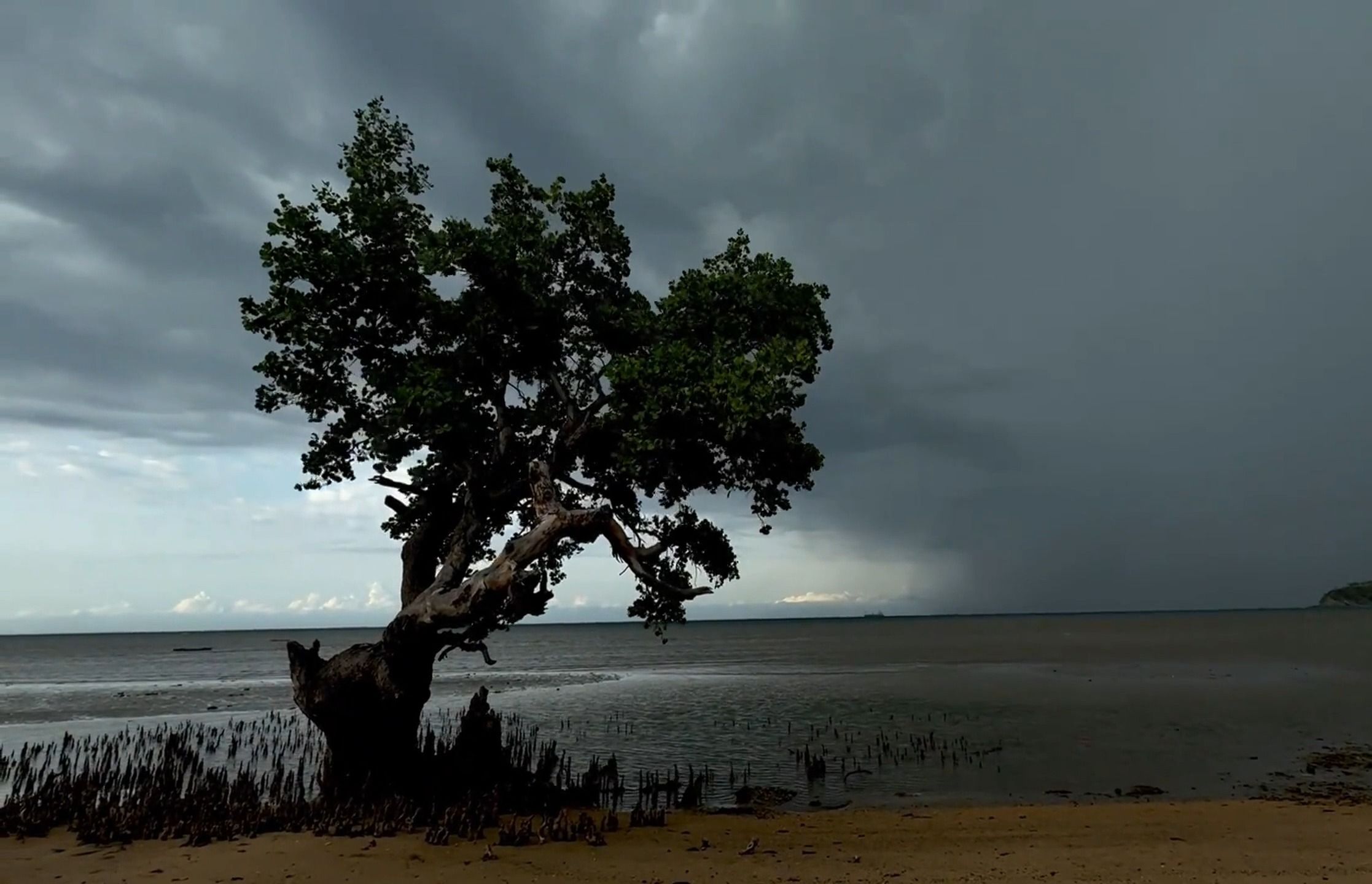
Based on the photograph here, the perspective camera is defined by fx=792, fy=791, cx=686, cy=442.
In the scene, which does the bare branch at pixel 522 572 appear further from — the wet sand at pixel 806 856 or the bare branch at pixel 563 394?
the wet sand at pixel 806 856

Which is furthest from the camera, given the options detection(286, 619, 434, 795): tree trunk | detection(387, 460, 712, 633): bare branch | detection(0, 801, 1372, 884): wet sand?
detection(286, 619, 434, 795): tree trunk

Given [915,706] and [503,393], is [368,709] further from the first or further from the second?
[915,706]

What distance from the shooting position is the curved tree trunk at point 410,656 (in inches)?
668

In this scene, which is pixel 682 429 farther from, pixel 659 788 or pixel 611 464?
pixel 659 788

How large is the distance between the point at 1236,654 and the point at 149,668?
12284cm

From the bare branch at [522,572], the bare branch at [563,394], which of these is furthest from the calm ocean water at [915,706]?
the bare branch at [563,394]

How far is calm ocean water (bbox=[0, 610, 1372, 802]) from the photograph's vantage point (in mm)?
25234

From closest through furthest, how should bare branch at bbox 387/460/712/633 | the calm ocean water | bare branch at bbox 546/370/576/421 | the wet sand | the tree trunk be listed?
the wet sand
bare branch at bbox 387/460/712/633
the tree trunk
bare branch at bbox 546/370/576/421
the calm ocean water

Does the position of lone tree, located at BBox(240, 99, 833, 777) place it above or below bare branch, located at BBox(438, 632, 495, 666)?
above

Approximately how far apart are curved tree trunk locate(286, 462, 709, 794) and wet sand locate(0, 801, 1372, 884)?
11.1 ft

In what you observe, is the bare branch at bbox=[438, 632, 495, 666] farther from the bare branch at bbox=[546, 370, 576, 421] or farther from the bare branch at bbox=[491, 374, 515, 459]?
the bare branch at bbox=[546, 370, 576, 421]

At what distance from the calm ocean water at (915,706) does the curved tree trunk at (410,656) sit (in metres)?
10.4

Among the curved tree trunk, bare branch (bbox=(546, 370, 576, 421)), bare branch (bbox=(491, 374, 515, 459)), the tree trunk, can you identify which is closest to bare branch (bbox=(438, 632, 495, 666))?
the curved tree trunk

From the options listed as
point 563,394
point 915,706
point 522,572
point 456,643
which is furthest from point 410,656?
point 915,706
